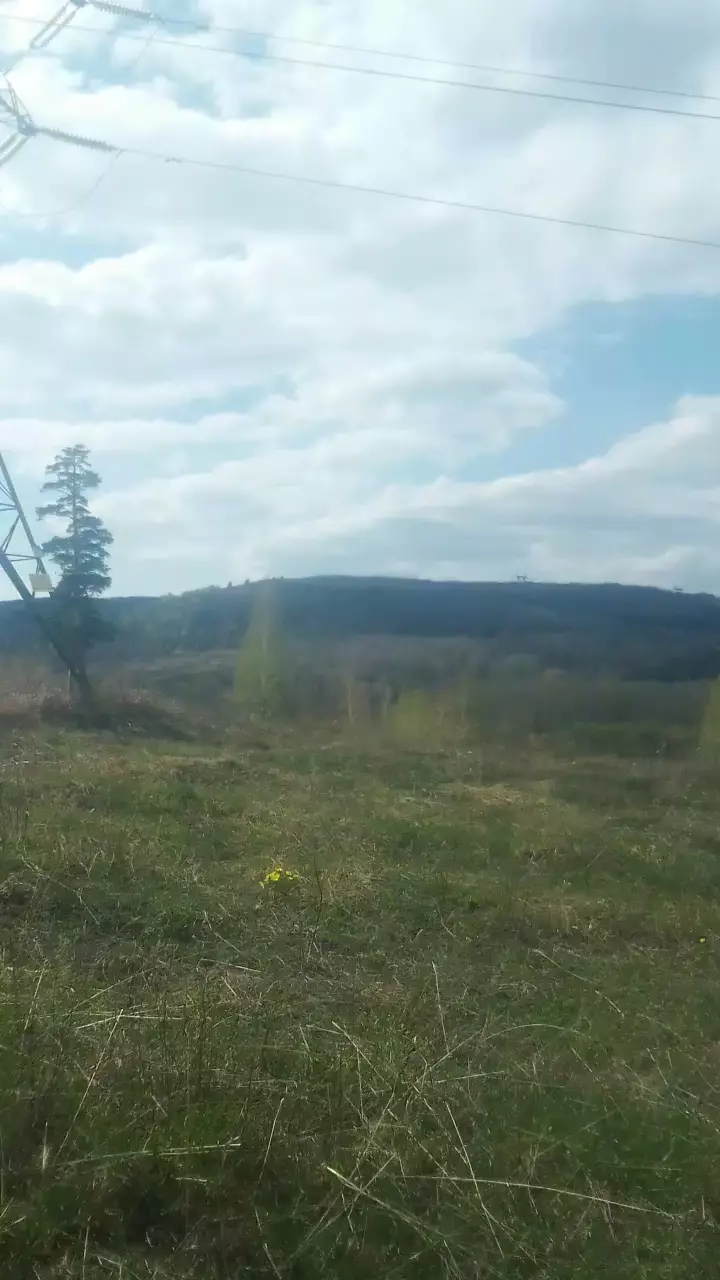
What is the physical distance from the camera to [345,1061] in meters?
3.43

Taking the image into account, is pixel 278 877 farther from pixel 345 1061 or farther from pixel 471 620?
pixel 471 620

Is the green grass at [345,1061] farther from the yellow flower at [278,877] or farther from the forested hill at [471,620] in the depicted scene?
the forested hill at [471,620]

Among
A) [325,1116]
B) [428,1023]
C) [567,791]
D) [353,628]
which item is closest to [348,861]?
[428,1023]

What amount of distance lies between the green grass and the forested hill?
68.1 feet

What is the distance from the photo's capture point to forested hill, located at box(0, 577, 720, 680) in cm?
3192

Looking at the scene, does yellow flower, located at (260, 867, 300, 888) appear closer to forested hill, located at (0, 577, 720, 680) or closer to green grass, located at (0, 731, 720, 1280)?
green grass, located at (0, 731, 720, 1280)

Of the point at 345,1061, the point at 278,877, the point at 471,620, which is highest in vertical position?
the point at 471,620

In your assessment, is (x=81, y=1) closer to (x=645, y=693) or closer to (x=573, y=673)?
(x=645, y=693)

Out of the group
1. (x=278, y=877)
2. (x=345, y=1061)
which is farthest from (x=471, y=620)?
(x=345, y=1061)

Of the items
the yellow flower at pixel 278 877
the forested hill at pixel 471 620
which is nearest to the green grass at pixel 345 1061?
the yellow flower at pixel 278 877

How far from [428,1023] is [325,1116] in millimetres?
1143

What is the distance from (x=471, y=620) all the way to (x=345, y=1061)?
3683cm

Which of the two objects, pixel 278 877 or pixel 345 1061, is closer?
pixel 345 1061

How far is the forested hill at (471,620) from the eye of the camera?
31.9 meters
